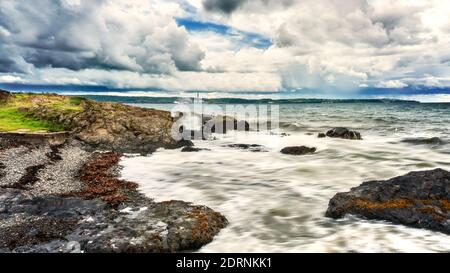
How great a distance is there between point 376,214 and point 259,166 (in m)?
12.0

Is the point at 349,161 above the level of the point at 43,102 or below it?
below

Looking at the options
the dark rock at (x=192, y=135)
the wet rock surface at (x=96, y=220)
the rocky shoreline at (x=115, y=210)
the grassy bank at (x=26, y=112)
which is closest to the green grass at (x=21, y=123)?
the grassy bank at (x=26, y=112)

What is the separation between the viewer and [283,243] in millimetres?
10180

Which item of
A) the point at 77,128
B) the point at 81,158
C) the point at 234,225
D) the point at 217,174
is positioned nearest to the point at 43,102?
the point at 77,128

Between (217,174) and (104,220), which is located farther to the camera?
(217,174)

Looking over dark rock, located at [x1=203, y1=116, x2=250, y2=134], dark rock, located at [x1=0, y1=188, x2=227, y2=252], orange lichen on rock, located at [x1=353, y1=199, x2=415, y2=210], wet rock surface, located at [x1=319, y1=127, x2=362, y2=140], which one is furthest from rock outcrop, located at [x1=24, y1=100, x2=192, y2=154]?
orange lichen on rock, located at [x1=353, y1=199, x2=415, y2=210]

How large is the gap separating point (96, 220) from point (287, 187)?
8983 millimetres

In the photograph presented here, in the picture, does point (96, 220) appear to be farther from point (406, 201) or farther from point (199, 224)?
point (406, 201)

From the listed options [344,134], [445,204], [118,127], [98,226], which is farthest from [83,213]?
[344,134]

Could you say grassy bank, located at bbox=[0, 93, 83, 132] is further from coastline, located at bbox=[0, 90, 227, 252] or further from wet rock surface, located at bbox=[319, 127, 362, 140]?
wet rock surface, located at bbox=[319, 127, 362, 140]

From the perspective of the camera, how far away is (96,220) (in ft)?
37.3

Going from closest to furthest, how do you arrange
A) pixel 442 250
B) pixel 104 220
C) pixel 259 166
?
1. pixel 442 250
2. pixel 104 220
3. pixel 259 166

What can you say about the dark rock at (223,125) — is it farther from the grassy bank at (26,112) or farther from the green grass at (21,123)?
the green grass at (21,123)
